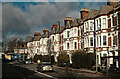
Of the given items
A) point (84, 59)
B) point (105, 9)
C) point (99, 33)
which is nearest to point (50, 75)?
point (84, 59)

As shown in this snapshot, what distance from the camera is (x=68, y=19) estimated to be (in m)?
51.9

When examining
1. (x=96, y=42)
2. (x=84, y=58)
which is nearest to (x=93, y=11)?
(x=96, y=42)

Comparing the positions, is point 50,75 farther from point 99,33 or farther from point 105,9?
point 105,9

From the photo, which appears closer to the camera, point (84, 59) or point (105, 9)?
point (84, 59)

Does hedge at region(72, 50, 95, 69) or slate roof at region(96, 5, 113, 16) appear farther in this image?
slate roof at region(96, 5, 113, 16)

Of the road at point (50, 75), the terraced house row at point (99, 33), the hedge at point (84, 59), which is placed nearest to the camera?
the road at point (50, 75)

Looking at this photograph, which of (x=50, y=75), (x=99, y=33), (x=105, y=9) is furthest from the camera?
(x=105, y=9)

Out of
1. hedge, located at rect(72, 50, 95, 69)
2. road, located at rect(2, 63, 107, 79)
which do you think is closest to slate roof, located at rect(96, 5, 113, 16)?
hedge, located at rect(72, 50, 95, 69)

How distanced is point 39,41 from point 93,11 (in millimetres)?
40436

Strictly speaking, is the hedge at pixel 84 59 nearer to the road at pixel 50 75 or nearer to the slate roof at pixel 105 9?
the road at pixel 50 75

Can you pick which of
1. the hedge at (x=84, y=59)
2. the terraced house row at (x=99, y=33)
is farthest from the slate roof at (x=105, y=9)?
the hedge at (x=84, y=59)

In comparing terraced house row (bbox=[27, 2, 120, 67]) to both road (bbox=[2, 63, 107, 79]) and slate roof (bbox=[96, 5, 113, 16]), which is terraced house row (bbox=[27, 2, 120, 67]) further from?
road (bbox=[2, 63, 107, 79])

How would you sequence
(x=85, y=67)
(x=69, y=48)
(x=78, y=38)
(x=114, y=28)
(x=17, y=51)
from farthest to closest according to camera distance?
(x=17, y=51) → (x=69, y=48) → (x=78, y=38) → (x=85, y=67) → (x=114, y=28)

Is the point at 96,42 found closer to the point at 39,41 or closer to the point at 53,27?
the point at 53,27
